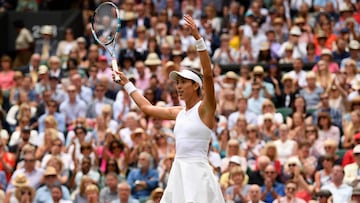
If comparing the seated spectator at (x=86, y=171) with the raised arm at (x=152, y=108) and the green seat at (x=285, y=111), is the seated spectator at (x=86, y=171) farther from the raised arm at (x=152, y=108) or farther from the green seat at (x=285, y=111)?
the raised arm at (x=152, y=108)

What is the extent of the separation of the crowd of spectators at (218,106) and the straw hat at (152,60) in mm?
24

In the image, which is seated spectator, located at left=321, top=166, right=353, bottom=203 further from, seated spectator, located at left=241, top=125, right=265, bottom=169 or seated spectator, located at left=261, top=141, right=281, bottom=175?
seated spectator, located at left=241, top=125, right=265, bottom=169

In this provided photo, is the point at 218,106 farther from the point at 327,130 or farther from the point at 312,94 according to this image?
the point at 327,130

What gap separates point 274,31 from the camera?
21484mm

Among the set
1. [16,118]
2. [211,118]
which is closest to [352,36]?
[16,118]

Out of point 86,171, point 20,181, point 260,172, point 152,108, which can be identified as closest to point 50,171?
point 20,181

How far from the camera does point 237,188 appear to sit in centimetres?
1596

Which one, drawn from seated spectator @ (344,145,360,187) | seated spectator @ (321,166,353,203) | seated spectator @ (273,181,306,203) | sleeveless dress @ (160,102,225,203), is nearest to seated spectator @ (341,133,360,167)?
seated spectator @ (344,145,360,187)

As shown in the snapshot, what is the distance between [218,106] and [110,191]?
3402 mm

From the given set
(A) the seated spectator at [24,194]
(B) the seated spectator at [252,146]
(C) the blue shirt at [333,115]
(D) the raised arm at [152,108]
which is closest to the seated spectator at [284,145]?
(B) the seated spectator at [252,146]

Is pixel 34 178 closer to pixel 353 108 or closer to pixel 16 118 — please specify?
pixel 16 118

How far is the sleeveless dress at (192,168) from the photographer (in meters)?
10.4

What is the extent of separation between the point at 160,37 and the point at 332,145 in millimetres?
6262

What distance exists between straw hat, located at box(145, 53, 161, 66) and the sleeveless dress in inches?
405
